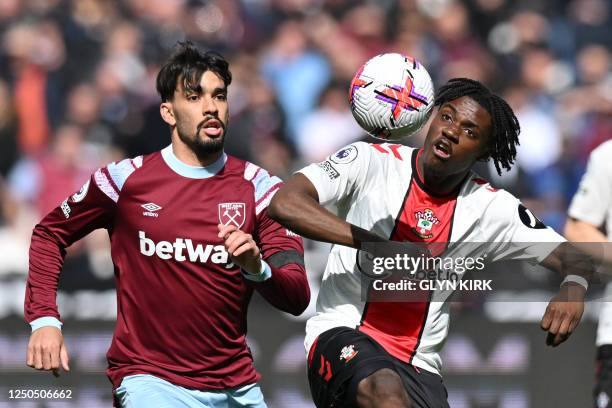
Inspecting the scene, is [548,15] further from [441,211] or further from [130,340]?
[130,340]

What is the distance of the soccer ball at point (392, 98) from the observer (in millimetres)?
5707

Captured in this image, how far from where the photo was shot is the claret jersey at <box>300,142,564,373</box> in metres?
5.68

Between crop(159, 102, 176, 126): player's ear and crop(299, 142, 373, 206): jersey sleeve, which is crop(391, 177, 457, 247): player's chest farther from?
crop(159, 102, 176, 126): player's ear

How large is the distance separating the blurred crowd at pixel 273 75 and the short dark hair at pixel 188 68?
3820 mm

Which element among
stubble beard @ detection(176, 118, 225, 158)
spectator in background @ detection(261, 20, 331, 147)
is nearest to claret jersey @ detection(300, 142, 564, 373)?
stubble beard @ detection(176, 118, 225, 158)

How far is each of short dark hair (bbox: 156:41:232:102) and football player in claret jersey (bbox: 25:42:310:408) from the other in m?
0.05

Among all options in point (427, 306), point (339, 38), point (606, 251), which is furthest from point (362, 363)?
point (339, 38)

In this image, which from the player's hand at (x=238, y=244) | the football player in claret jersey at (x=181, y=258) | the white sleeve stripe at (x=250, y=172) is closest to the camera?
the player's hand at (x=238, y=244)

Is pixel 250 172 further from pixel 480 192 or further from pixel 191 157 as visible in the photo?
pixel 480 192

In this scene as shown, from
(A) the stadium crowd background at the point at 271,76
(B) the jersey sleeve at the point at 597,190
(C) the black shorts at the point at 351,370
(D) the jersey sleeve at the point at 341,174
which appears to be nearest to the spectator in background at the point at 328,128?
(A) the stadium crowd background at the point at 271,76

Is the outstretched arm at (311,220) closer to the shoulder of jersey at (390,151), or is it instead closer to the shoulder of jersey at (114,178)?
the shoulder of jersey at (390,151)

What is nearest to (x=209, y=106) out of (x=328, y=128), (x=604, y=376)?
(x=604, y=376)

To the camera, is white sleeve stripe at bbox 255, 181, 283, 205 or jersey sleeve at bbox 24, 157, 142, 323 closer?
jersey sleeve at bbox 24, 157, 142, 323

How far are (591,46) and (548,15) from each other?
0.57 metres
